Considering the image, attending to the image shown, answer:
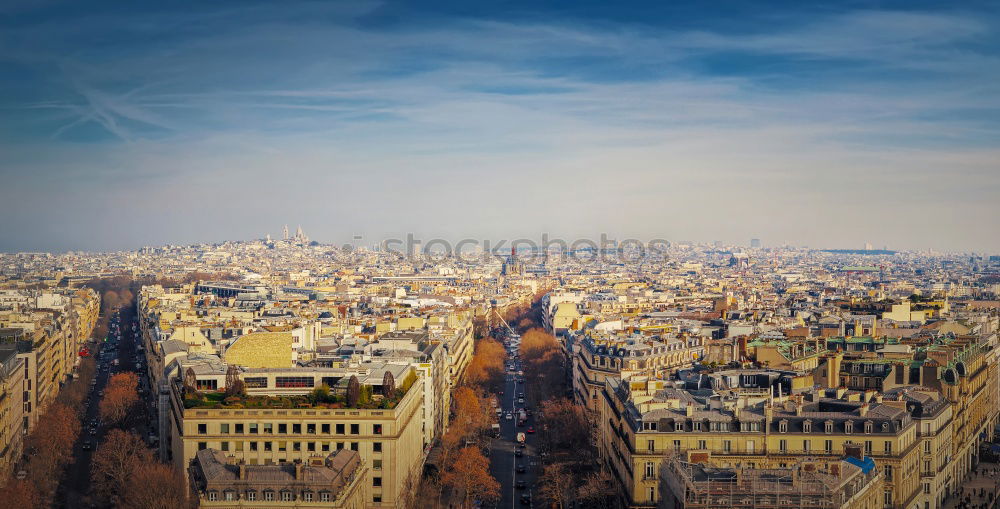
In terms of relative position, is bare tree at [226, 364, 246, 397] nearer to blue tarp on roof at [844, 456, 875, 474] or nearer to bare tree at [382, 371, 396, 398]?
bare tree at [382, 371, 396, 398]

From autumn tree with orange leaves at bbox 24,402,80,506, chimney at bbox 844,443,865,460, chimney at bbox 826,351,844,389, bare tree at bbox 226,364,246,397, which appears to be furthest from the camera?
chimney at bbox 826,351,844,389

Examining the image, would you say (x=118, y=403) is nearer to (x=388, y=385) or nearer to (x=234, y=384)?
(x=234, y=384)

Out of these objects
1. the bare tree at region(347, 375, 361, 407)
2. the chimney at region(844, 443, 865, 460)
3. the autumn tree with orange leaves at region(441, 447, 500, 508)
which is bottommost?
the autumn tree with orange leaves at region(441, 447, 500, 508)

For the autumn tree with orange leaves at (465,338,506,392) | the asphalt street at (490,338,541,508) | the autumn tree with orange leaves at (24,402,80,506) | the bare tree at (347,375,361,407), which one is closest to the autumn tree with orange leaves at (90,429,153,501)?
the autumn tree with orange leaves at (24,402,80,506)

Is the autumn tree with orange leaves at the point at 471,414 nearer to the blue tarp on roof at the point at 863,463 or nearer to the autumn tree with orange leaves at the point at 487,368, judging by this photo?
the autumn tree with orange leaves at the point at 487,368

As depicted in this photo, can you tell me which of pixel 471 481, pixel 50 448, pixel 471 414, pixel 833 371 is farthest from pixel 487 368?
pixel 50 448

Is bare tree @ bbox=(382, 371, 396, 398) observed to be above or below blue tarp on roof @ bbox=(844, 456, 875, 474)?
above

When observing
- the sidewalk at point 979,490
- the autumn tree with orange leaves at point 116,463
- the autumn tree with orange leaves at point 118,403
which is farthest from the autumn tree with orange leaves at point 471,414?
the sidewalk at point 979,490
